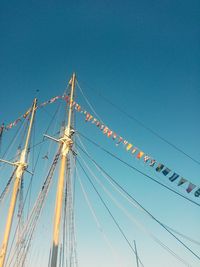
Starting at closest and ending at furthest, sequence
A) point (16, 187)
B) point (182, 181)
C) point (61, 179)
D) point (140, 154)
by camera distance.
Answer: point (182, 181), point (140, 154), point (61, 179), point (16, 187)

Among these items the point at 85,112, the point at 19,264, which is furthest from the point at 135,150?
the point at 19,264

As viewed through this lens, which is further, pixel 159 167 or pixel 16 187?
pixel 16 187

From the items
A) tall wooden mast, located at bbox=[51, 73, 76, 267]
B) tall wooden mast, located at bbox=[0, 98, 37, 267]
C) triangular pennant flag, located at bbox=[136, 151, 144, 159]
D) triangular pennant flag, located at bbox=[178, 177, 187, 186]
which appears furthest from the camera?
tall wooden mast, located at bbox=[0, 98, 37, 267]

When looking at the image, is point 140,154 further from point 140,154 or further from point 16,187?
point 16,187

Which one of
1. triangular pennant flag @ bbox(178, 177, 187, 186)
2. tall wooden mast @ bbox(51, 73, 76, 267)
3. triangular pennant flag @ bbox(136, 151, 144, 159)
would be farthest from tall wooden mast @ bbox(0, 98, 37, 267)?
triangular pennant flag @ bbox(178, 177, 187, 186)

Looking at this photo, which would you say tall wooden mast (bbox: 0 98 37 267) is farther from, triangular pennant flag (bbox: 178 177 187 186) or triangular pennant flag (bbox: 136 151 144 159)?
triangular pennant flag (bbox: 178 177 187 186)

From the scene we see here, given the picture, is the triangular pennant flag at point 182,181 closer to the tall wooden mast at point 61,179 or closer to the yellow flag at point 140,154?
the yellow flag at point 140,154

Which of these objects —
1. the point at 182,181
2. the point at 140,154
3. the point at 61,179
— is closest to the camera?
the point at 182,181

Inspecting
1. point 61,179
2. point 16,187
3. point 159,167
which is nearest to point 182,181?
point 159,167

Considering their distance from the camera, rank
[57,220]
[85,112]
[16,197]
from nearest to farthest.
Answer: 1. [57,220]
2. [85,112]
3. [16,197]

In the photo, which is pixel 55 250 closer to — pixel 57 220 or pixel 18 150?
pixel 57 220

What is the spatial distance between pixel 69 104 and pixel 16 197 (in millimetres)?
12335

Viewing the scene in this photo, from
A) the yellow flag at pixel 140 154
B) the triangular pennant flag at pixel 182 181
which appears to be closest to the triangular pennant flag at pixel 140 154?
the yellow flag at pixel 140 154

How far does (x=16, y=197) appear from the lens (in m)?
28.7
